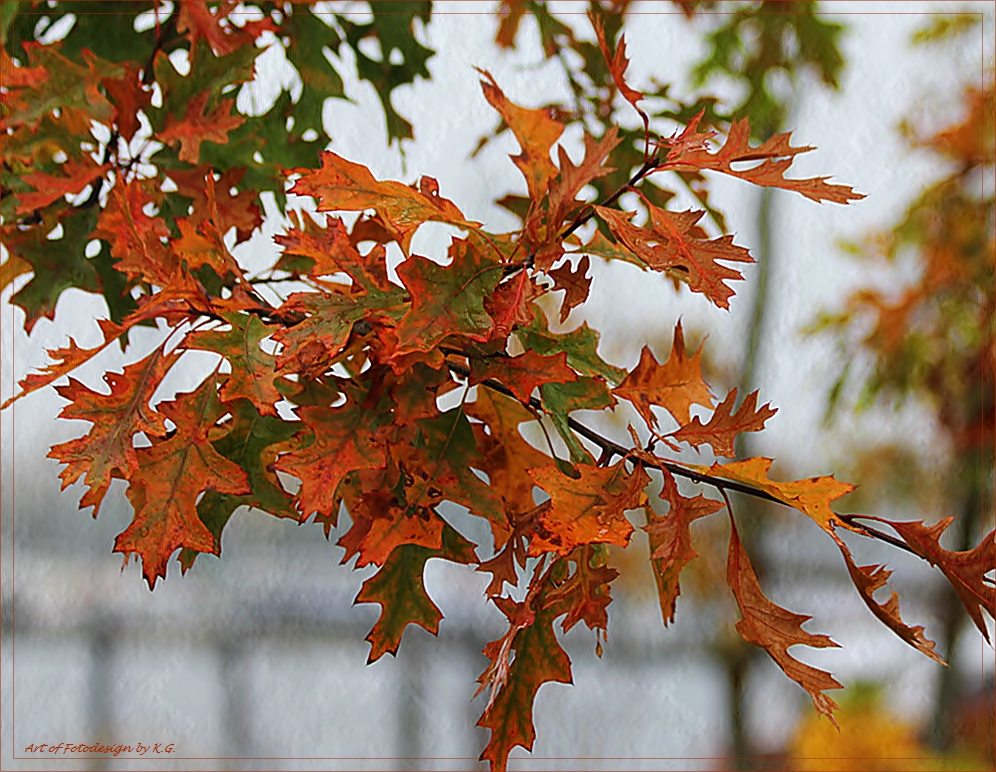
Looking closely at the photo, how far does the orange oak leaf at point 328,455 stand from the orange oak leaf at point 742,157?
13 centimetres

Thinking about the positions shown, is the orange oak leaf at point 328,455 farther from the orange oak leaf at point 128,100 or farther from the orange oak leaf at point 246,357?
the orange oak leaf at point 128,100

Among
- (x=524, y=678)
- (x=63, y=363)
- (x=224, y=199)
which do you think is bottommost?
(x=524, y=678)

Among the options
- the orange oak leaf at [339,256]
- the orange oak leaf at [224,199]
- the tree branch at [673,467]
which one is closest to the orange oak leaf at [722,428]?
the tree branch at [673,467]

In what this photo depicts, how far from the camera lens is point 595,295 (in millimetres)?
905

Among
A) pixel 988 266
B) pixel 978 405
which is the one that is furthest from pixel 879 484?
pixel 988 266

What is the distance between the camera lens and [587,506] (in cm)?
30

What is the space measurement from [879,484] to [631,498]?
2.35 ft

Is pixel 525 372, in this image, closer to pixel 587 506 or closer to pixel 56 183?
pixel 587 506

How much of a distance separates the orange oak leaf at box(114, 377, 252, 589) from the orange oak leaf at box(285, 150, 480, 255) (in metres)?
0.09

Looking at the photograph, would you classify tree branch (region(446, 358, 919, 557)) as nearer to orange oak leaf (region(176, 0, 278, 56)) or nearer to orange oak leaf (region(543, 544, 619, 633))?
orange oak leaf (region(543, 544, 619, 633))

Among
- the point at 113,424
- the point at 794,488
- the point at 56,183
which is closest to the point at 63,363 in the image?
the point at 113,424

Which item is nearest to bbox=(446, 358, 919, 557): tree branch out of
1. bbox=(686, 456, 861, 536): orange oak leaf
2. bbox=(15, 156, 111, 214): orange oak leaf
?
bbox=(686, 456, 861, 536): orange oak leaf

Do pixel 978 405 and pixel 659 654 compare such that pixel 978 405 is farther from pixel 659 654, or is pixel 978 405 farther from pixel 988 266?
pixel 659 654

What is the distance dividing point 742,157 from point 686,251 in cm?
3
